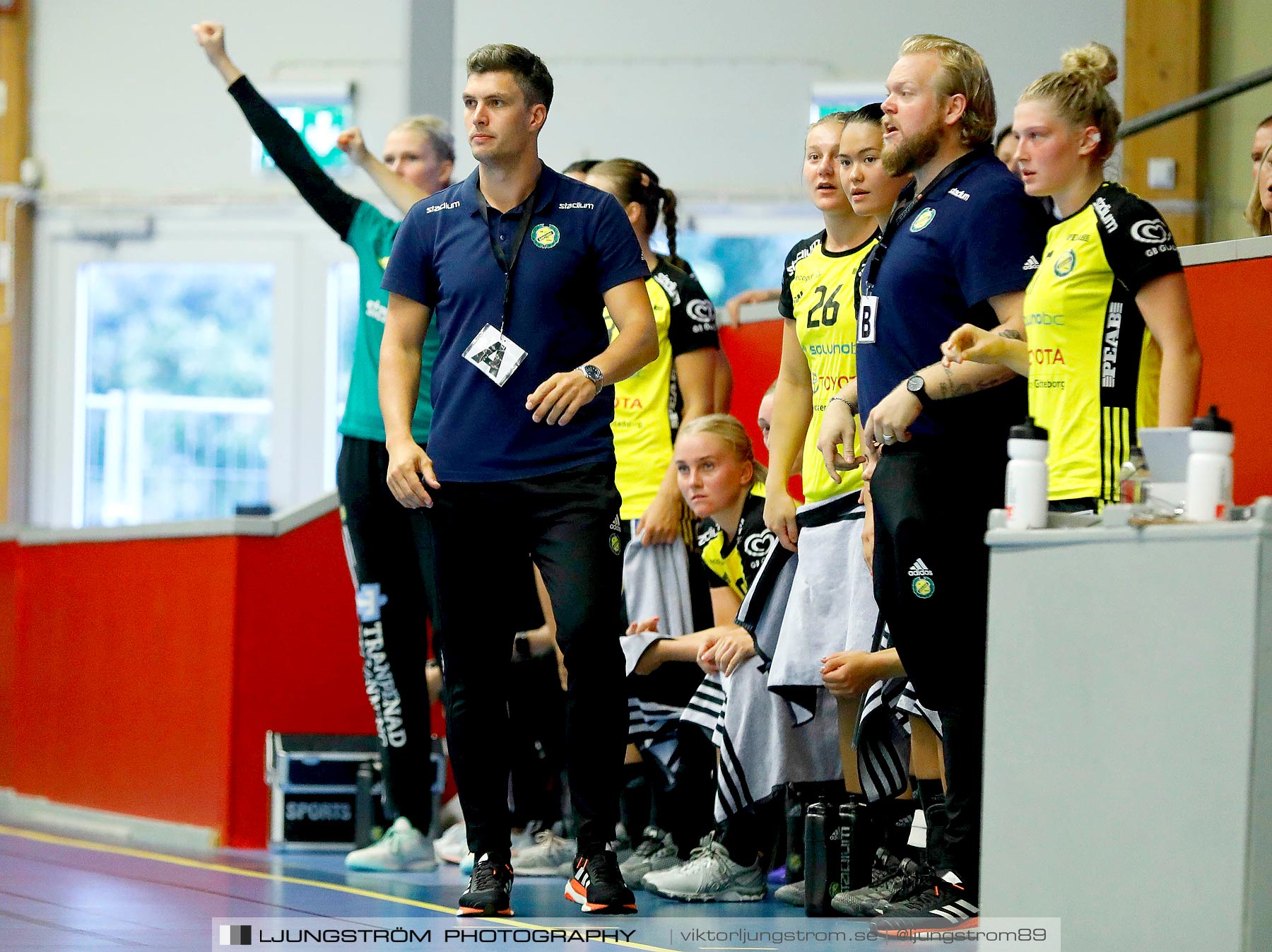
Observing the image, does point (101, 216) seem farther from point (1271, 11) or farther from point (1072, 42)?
point (1271, 11)

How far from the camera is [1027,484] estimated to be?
2273 millimetres

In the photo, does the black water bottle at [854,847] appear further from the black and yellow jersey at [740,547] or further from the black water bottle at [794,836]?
the black and yellow jersey at [740,547]

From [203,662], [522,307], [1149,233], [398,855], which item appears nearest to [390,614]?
[398,855]

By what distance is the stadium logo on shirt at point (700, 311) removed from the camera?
4043 mm

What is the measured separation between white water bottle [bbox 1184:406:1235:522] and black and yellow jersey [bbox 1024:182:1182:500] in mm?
565

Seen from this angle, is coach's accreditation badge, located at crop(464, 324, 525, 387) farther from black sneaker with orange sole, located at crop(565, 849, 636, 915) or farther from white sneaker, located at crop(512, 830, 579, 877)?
white sneaker, located at crop(512, 830, 579, 877)

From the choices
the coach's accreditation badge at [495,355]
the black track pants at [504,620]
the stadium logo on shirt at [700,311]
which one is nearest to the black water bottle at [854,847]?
the black track pants at [504,620]

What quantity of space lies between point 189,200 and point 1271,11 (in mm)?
6218

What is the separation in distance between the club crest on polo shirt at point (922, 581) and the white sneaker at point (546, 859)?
4.79 ft

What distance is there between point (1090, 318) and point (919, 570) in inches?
20.0

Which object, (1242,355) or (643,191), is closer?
(1242,355)

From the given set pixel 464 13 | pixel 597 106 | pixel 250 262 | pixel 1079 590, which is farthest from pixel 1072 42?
pixel 1079 590

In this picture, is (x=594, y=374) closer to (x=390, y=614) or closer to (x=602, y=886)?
(x=602, y=886)

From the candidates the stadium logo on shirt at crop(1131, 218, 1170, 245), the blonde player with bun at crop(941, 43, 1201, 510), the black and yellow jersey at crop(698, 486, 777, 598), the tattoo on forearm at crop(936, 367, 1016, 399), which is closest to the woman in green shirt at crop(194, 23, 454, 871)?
the black and yellow jersey at crop(698, 486, 777, 598)
